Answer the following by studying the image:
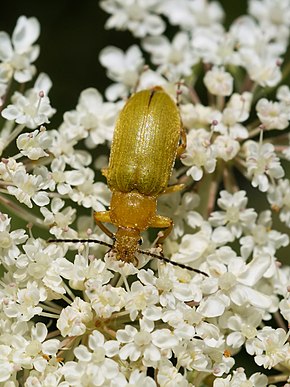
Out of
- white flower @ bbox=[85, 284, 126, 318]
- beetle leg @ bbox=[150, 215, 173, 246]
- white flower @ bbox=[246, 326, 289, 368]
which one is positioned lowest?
white flower @ bbox=[246, 326, 289, 368]

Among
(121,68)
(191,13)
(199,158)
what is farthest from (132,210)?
(191,13)

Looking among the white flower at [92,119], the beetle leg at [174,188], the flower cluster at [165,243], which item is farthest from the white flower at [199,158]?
the white flower at [92,119]

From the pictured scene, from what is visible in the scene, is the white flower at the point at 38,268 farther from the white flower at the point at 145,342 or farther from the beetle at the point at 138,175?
the white flower at the point at 145,342

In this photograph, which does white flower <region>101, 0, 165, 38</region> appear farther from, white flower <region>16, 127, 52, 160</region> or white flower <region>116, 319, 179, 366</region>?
white flower <region>116, 319, 179, 366</region>

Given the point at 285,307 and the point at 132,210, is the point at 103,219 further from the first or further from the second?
the point at 285,307

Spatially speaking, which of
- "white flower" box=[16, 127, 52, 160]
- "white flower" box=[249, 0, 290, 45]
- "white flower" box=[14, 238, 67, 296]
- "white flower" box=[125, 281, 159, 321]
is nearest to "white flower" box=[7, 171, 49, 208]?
"white flower" box=[16, 127, 52, 160]

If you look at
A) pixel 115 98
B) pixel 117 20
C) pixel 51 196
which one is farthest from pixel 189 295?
pixel 117 20

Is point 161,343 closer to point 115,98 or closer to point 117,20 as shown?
point 115,98
